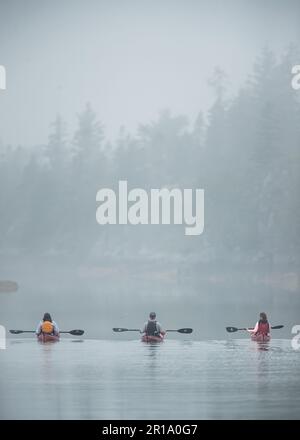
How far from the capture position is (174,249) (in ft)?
377

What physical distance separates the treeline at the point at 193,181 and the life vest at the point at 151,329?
53.2 meters

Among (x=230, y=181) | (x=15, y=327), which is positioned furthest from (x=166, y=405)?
(x=230, y=181)

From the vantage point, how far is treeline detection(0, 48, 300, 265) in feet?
324

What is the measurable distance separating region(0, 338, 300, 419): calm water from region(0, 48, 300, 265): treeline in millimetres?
54827

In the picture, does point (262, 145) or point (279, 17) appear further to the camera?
point (279, 17)

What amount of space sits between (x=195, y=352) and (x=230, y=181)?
72189 mm

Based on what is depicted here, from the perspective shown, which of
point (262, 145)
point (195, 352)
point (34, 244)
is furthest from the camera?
point (34, 244)

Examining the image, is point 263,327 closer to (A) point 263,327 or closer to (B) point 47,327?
(A) point 263,327

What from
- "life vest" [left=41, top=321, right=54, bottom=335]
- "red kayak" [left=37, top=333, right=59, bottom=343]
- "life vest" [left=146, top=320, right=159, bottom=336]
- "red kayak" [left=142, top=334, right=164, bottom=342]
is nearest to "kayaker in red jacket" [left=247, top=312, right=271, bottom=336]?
"red kayak" [left=142, top=334, right=164, bottom=342]

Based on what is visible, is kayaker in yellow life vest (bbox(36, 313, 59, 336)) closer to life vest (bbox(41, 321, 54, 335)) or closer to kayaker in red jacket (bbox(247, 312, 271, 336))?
life vest (bbox(41, 321, 54, 335))

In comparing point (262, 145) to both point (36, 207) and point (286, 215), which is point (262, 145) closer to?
point (286, 215)

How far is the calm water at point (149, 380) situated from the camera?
82.8ft

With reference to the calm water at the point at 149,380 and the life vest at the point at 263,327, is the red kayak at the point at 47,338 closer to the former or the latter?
the calm water at the point at 149,380

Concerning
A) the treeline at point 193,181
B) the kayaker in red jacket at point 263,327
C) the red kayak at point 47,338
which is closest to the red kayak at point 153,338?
the red kayak at point 47,338
